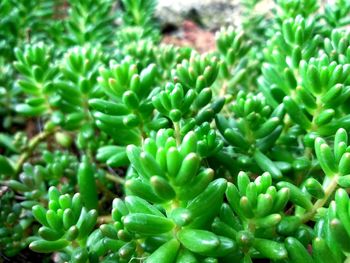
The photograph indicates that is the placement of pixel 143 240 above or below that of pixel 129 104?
below

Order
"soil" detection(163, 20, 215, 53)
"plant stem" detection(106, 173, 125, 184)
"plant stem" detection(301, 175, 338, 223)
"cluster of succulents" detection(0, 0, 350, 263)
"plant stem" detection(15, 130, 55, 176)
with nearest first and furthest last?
"cluster of succulents" detection(0, 0, 350, 263) → "plant stem" detection(301, 175, 338, 223) → "plant stem" detection(106, 173, 125, 184) → "plant stem" detection(15, 130, 55, 176) → "soil" detection(163, 20, 215, 53)

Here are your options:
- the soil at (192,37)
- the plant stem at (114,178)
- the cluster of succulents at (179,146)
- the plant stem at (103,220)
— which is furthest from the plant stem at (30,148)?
the soil at (192,37)

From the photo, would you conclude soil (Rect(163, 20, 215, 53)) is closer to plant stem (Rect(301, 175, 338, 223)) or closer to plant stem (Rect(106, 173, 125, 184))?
→ plant stem (Rect(106, 173, 125, 184))

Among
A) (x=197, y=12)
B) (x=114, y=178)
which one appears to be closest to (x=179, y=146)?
(x=114, y=178)

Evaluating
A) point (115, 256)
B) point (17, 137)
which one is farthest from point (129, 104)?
point (17, 137)

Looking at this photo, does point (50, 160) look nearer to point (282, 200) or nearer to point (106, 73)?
point (106, 73)

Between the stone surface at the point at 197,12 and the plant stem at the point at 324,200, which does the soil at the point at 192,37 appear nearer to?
the stone surface at the point at 197,12

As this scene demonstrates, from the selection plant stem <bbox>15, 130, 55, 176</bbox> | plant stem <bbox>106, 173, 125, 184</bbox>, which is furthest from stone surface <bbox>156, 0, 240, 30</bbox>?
plant stem <bbox>106, 173, 125, 184</bbox>

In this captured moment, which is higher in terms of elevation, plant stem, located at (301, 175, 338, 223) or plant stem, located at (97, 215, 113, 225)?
plant stem, located at (301, 175, 338, 223)
